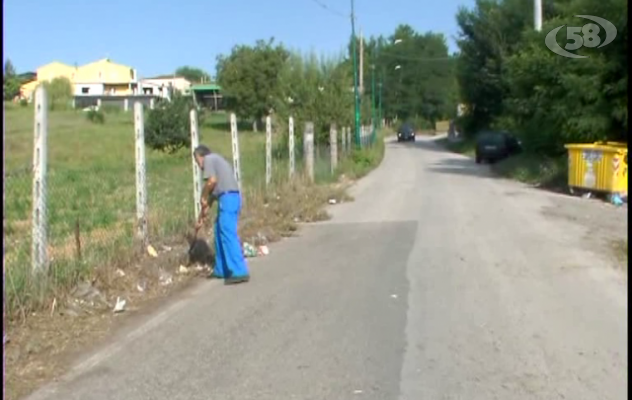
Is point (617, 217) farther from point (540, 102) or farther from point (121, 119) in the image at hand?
point (121, 119)

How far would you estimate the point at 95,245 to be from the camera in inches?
367

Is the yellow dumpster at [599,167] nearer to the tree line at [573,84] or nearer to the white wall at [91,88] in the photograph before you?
the tree line at [573,84]

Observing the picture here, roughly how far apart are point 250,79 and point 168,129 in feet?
116

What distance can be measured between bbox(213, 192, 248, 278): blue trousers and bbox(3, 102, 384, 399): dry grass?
1.89 ft

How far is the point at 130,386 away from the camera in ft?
18.4

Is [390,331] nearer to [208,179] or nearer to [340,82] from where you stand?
[208,179]

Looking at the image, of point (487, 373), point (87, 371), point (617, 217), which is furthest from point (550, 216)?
point (87, 371)

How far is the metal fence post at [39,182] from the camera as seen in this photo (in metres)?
7.48

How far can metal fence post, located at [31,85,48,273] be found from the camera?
7.48m

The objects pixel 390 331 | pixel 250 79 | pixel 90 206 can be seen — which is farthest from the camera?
pixel 250 79

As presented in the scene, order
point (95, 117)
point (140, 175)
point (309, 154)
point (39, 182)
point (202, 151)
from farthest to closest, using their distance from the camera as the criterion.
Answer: point (95, 117) → point (309, 154) → point (140, 175) → point (202, 151) → point (39, 182)

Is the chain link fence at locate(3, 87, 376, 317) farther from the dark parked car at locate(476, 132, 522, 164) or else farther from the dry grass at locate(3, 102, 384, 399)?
the dark parked car at locate(476, 132, 522, 164)

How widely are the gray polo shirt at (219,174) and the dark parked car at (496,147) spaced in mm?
30070

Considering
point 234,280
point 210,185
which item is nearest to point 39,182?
point 210,185
